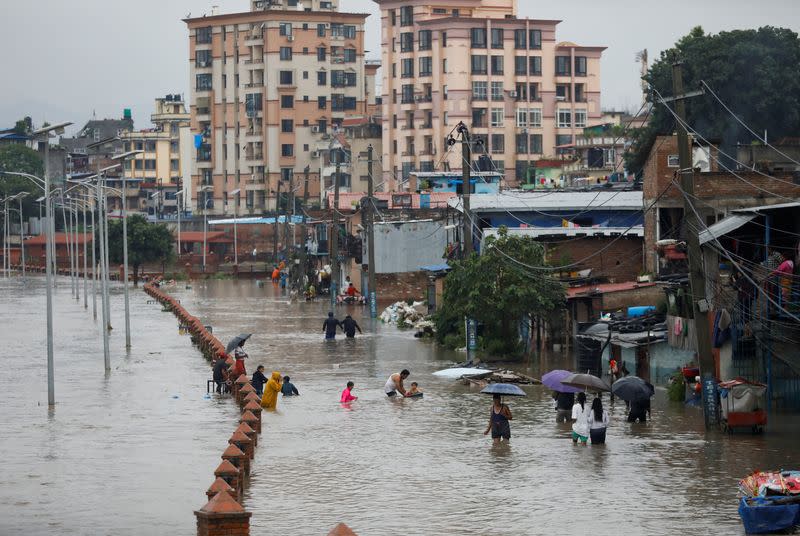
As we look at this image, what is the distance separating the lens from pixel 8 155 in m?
151

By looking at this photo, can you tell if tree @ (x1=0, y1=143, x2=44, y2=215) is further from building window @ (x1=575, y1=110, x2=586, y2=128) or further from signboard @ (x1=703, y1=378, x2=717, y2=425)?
signboard @ (x1=703, y1=378, x2=717, y2=425)

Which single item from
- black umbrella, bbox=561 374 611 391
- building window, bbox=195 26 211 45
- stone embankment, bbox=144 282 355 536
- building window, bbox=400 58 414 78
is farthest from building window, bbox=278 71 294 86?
black umbrella, bbox=561 374 611 391

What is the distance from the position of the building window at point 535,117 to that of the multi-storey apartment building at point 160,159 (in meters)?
45.6

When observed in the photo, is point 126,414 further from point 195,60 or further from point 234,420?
point 195,60

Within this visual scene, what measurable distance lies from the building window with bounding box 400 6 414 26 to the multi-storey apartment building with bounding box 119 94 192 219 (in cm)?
3971

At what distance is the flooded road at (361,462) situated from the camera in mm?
19094

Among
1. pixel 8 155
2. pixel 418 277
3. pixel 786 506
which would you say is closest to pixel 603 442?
pixel 786 506

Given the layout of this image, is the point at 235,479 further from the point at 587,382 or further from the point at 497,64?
the point at 497,64

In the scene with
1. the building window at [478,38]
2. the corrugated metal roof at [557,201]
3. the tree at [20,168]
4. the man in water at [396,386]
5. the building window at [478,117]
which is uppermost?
the building window at [478,38]

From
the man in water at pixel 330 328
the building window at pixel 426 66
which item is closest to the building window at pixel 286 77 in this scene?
the building window at pixel 426 66

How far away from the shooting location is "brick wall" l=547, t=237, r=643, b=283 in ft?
155

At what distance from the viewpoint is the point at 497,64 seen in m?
115

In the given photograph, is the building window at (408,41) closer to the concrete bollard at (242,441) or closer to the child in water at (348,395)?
the child in water at (348,395)

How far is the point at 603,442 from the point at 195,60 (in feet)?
393
